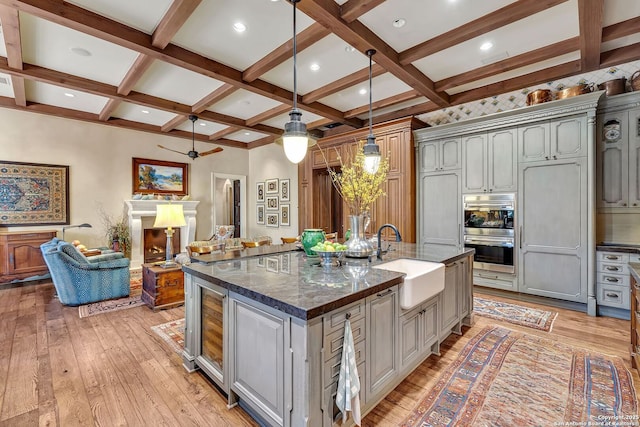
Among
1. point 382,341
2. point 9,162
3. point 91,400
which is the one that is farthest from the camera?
point 9,162

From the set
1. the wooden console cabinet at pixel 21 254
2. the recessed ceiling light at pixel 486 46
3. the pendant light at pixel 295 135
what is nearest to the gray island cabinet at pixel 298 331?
the pendant light at pixel 295 135

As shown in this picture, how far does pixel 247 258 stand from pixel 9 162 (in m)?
5.34

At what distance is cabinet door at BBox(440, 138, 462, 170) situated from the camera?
447 cm

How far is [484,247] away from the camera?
167 inches

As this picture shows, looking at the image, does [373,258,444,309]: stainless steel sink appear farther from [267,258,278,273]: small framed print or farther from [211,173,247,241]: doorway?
[211,173,247,241]: doorway

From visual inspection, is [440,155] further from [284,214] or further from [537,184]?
[284,214]

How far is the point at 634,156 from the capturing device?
11.1 ft

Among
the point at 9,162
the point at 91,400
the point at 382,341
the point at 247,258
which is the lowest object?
the point at 91,400

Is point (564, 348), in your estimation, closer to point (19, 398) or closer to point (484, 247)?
point (484, 247)

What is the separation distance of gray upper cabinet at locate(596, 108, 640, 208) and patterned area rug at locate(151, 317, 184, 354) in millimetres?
5097

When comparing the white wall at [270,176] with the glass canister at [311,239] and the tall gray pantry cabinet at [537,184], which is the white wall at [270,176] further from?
the glass canister at [311,239]

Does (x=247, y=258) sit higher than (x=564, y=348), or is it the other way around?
(x=247, y=258)

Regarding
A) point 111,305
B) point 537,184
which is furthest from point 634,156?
point 111,305

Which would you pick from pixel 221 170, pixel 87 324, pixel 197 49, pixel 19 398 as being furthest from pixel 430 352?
pixel 221 170
